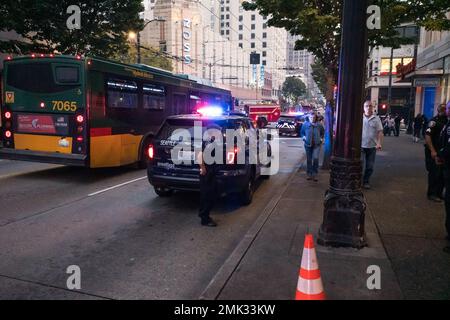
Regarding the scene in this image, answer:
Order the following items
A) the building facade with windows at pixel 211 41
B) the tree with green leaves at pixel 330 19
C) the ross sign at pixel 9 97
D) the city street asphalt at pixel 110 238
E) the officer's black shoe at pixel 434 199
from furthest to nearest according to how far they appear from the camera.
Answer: the building facade with windows at pixel 211 41 < the tree with green leaves at pixel 330 19 < the ross sign at pixel 9 97 < the officer's black shoe at pixel 434 199 < the city street asphalt at pixel 110 238

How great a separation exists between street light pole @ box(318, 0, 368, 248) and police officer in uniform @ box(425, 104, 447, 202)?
291cm

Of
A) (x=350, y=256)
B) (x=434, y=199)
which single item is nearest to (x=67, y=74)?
(x=350, y=256)

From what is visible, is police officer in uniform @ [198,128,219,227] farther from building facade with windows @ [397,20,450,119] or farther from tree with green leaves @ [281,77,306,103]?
tree with green leaves @ [281,77,306,103]

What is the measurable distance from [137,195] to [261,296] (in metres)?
5.17

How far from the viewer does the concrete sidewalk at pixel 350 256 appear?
391cm

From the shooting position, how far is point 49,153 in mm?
9742

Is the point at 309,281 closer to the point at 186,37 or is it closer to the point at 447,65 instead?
the point at 447,65

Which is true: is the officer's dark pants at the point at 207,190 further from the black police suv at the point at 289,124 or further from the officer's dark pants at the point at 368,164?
the black police suv at the point at 289,124

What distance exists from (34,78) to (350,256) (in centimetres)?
847

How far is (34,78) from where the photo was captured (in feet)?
32.3

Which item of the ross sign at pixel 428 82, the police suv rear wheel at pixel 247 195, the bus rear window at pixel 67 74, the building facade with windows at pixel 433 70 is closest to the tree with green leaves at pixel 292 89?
the building facade with windows at pixel 433 70

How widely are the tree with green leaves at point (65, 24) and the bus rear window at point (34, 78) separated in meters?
8.49

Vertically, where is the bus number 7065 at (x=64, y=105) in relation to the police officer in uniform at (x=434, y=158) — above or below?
above
